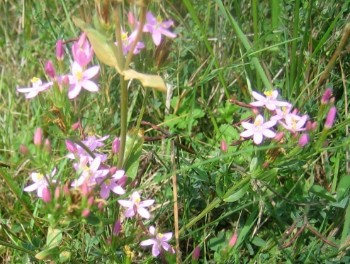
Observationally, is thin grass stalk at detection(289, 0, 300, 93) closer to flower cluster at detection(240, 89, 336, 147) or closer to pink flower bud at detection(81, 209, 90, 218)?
flower cluster at detection(240, 89, 336, 147)

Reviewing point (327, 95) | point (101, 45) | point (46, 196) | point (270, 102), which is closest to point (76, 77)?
point (101, 45)

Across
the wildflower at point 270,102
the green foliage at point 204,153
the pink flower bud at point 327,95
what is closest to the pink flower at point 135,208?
the green foliage at point 204,153

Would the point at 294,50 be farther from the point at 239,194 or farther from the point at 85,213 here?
the point at 85,213

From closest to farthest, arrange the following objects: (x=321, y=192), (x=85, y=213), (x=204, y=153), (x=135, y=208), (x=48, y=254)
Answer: (x=85, y=213), (x=48, y=254), (x=135, y=208), (x=321, y=192), (x=204, y=153)

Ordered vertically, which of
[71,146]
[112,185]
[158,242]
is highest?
[71,146]

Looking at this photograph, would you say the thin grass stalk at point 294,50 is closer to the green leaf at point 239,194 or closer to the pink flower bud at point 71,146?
the green leaf at point 239,194

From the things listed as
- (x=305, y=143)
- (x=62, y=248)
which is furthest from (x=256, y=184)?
(x=62, y=248)

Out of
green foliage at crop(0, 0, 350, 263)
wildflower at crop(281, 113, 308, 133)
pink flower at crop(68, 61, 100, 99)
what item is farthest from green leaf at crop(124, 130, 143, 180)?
wildflower at crop(281, 113, 308, 133)
